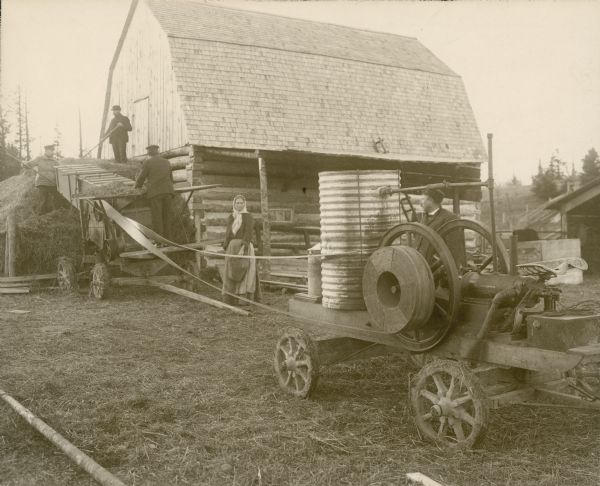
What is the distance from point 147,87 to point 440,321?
13.8 metres

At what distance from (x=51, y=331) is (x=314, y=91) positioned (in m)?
10.6

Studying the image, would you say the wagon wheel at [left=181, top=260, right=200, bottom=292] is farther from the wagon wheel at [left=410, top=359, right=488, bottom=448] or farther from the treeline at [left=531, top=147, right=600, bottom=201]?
the treeline at [left=531, top=147, right=600, bottom=201]

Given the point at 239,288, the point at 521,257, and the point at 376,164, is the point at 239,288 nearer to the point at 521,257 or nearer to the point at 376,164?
the point at 376,164

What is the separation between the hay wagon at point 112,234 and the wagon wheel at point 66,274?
0.07ft

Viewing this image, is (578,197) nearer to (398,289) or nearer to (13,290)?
(398,289)

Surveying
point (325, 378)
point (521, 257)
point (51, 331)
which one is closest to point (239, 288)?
point (51, 331)

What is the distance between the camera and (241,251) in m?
11.2

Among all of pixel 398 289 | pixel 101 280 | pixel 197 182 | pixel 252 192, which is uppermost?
pixel 197 182

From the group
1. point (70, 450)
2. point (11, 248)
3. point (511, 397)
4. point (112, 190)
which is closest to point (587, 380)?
point (511, 397)

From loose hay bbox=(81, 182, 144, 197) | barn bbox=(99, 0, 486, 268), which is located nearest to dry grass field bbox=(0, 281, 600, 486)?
loose hay bbox=(81, 182, 144, 197)

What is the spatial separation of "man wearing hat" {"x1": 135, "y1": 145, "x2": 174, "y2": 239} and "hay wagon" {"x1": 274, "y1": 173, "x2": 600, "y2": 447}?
662cm

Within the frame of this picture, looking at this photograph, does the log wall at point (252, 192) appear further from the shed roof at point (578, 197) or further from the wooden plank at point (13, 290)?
the shed roof at point (578, 197)

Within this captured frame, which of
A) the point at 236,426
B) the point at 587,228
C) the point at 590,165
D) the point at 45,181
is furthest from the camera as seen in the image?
the point at 590,165

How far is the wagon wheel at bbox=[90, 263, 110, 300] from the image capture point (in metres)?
11.9
